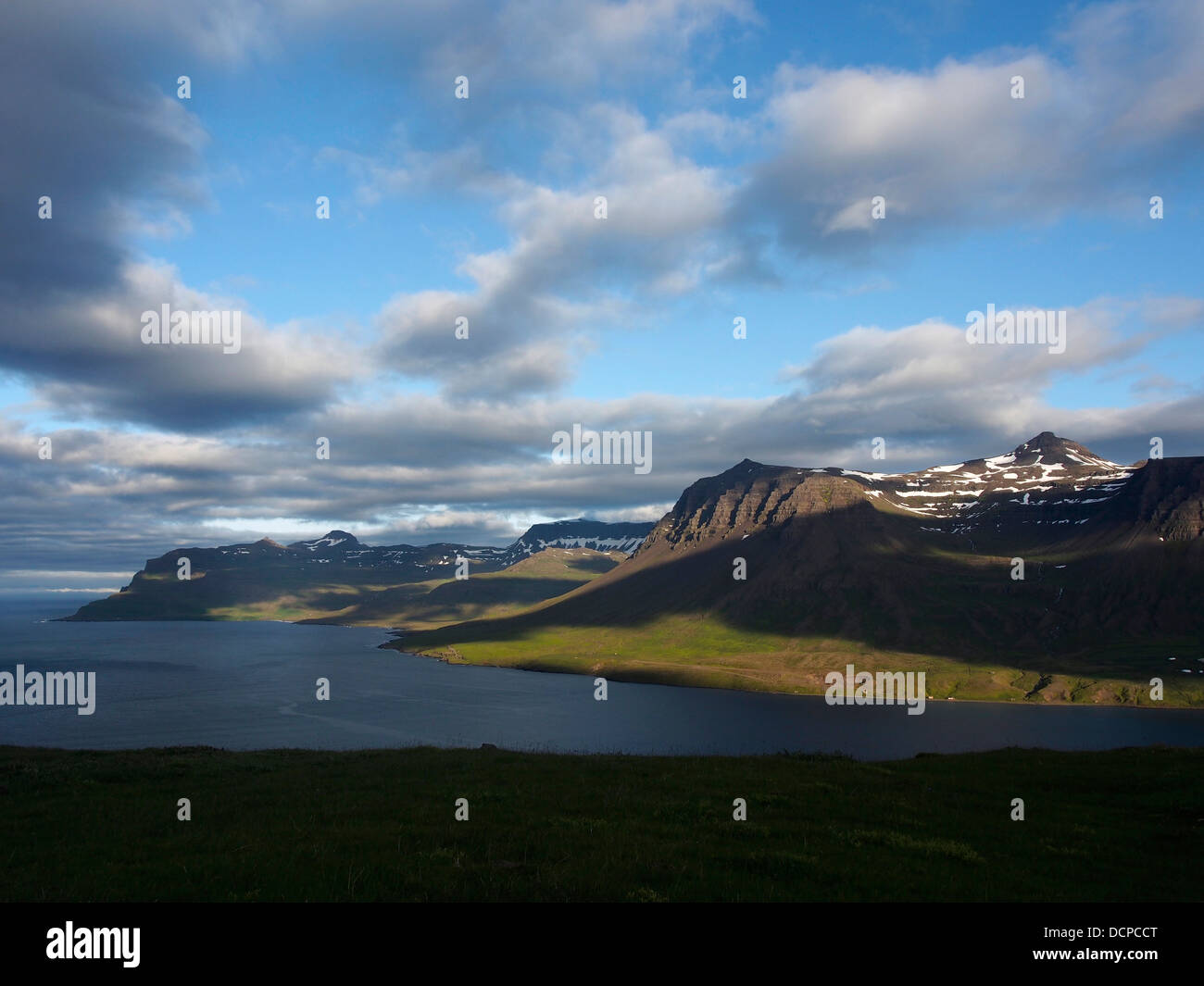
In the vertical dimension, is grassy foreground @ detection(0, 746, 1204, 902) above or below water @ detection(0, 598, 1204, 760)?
above

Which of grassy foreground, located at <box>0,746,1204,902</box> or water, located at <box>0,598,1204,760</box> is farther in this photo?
water, located at <box>0,598,1204,760</box>

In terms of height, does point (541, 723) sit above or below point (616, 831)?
below

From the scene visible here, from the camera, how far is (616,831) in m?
19.3

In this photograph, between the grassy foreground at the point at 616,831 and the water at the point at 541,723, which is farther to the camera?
the water at the point at 541,723

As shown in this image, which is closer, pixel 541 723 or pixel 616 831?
pixel 616 831

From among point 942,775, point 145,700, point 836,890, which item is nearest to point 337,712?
point 145,700

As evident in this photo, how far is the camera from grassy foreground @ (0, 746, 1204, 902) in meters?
14.8

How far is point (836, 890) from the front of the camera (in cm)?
1472

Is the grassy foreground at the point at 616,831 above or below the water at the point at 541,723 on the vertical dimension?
above

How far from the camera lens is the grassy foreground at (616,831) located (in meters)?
14.8
